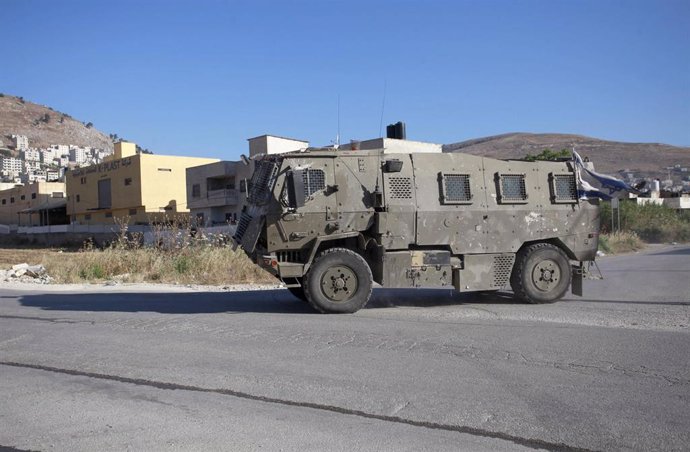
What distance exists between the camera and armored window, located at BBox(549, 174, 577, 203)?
37.0 feet

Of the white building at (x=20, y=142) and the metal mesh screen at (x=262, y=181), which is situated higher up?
the white building at (x=20, y=142)

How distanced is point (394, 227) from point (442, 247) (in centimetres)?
100

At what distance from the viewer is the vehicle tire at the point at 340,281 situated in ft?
32.8

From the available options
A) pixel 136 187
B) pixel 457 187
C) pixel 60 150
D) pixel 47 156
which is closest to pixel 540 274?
pixel 457 187

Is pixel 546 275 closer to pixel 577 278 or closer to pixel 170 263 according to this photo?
pixel 577 278

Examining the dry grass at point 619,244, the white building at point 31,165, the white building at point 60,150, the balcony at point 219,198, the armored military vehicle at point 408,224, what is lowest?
the dry grass at point 619,244

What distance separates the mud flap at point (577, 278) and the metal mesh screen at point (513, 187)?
5.81ft

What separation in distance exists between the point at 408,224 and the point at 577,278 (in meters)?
3.65

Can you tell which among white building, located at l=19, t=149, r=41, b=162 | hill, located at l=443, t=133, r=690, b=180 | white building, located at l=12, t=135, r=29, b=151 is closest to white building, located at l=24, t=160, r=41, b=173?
white building, located at l=19, t=149, r=41, b=162

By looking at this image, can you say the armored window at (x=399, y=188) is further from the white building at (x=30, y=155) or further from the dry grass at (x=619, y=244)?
the white building at (x=30, y=155)

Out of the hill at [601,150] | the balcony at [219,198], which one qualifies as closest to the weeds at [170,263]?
the balcony at [219,198]

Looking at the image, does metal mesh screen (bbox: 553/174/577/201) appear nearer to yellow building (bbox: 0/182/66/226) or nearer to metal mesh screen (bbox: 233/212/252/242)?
metal mesh screen (bbox: 233/212/252/242)

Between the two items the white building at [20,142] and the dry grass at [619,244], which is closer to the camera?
the dry grass at [619,244]

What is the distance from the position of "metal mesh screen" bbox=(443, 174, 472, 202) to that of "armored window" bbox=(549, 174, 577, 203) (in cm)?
176
